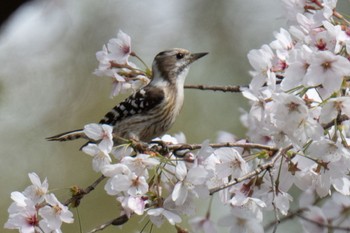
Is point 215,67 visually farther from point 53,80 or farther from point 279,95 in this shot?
point 279,95

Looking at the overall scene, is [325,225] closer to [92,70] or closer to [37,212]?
[37,212]

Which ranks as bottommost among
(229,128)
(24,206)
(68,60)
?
(229,128)

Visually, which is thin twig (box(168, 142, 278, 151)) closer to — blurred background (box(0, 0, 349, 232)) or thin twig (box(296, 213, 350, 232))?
thin twig (box(296, 213, 350, 232))

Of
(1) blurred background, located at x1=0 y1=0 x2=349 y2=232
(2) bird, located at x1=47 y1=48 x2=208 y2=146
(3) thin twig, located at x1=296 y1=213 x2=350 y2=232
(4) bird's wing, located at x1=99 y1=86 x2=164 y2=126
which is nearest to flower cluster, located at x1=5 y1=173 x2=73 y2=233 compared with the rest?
(3) thin twig, located at x1=296 y1=213 x2=350 y2=232

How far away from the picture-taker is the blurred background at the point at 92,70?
10.7 m

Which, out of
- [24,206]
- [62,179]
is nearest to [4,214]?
[62,179]

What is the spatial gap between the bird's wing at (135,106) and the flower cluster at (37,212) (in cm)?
150

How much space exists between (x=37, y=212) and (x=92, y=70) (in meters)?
8.66

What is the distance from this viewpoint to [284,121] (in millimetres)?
2717

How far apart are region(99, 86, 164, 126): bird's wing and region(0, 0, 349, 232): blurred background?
574 centimetres

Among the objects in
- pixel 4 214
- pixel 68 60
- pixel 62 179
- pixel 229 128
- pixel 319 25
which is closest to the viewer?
pixel 319 25

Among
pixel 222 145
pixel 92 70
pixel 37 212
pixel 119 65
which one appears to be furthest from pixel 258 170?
pixel 92 70

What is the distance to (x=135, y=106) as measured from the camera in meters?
4.52

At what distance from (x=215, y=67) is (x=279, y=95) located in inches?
368
